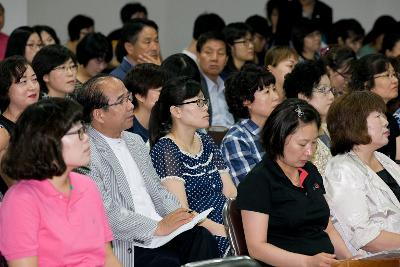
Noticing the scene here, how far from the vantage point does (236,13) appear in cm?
943

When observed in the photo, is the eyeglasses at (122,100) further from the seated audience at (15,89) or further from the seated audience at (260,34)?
the seated audience at (260,34)

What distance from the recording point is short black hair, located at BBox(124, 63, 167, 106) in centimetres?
491

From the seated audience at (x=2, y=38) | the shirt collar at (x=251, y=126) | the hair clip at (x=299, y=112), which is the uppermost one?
the hair clip at (x=299, y=112)

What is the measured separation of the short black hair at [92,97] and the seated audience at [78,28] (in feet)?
13.9

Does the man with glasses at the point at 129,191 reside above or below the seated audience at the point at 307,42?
below

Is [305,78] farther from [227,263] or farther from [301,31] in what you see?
[301,31]

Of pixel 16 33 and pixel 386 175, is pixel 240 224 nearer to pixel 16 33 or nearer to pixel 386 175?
pixel 386 175

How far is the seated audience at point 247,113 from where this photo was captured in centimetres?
468

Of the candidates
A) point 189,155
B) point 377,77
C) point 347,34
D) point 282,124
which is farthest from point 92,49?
point 282,124

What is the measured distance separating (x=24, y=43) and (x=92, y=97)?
2342 mm

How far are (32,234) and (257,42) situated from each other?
5788 millimetres

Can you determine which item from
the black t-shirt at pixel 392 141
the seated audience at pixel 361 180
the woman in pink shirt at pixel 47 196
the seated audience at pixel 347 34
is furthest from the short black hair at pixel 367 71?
the seated audience at pixel 347 34

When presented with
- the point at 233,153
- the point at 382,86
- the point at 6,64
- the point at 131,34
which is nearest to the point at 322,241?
the point at 233,153

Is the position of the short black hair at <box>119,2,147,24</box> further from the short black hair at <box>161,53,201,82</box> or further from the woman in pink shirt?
the woman in pink shirt
